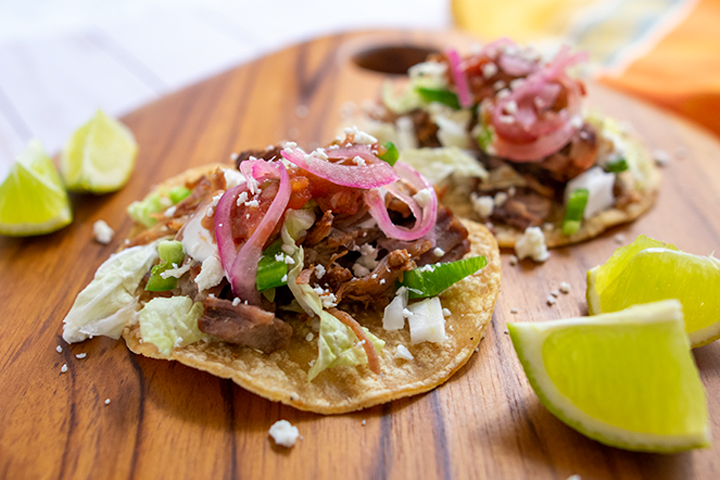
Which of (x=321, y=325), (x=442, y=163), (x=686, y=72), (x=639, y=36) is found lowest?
(x=639, y=36)

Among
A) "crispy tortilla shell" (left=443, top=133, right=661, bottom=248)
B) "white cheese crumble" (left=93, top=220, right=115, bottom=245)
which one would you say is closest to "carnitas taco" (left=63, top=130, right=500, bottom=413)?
"white cheese crumble" (left=93, top=220, right=115, bottom=245)

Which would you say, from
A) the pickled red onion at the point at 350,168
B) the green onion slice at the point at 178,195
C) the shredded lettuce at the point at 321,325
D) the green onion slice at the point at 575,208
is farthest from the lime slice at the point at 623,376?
the green onion slice at the point at 178,195

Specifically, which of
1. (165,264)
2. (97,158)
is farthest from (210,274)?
(97,158)

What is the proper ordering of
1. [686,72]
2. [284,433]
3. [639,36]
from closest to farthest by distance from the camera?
[284,433] < [686,72] < [639,36]

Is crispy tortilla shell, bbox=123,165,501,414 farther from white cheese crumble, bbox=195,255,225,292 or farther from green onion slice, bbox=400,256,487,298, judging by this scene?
white cheese crumble, bbox=195,255,225,292

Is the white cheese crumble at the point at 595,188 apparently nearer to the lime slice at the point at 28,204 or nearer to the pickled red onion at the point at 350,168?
the pickled red onion at the point at 350,168

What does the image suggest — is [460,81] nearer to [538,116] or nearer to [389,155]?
[538,116]
